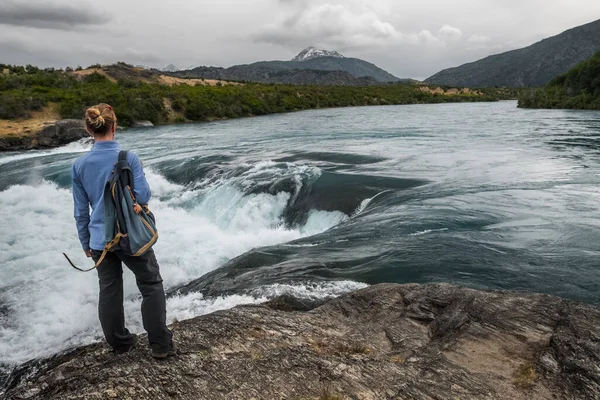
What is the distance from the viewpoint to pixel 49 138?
126 ft

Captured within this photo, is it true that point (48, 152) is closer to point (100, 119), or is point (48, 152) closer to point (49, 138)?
point (49, 138)

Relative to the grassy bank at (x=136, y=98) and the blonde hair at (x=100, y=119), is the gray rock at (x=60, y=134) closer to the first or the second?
the grassy bank at (x=136, y=98)

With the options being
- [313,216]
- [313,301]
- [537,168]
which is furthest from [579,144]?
[313,301]

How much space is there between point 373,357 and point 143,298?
2455 mm

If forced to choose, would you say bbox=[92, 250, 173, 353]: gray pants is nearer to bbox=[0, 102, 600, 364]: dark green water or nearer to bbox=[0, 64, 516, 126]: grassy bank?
bbox=[0, 102, 600, 364]: dark green water

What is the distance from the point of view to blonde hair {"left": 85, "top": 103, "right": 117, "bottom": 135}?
4270mm

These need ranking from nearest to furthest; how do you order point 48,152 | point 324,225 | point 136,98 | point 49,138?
point 324,225
point 48,152
point 49,138
point 136,98

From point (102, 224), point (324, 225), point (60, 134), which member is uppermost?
point (102, 224)

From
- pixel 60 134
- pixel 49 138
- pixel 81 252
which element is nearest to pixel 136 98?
pixel 60 134

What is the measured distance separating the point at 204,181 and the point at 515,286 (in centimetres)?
1440

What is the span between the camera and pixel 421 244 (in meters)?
9.93

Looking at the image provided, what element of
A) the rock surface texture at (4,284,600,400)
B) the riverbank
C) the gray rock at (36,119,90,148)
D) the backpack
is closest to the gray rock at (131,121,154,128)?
the riverbank

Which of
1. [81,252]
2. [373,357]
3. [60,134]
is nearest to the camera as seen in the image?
[373,357]

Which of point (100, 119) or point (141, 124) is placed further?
point (141, 124)
